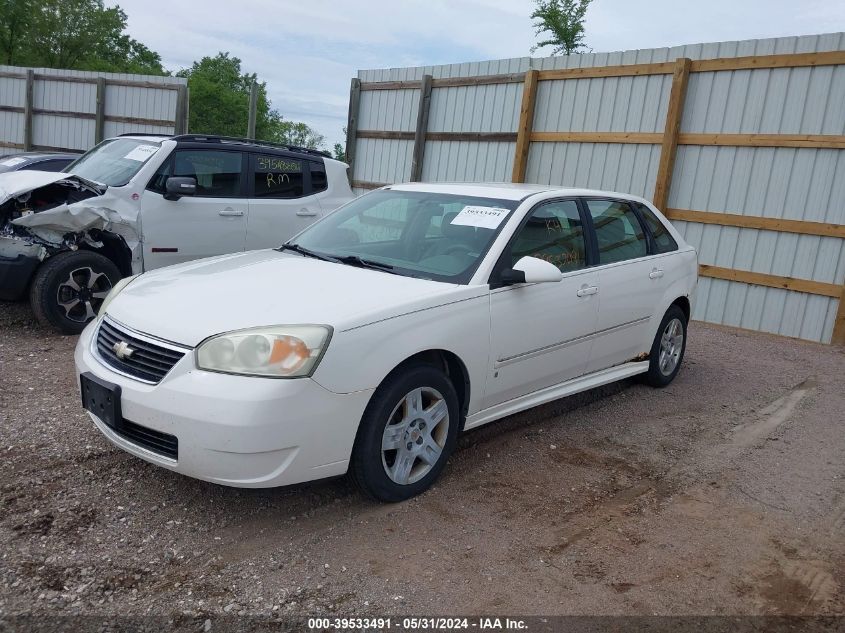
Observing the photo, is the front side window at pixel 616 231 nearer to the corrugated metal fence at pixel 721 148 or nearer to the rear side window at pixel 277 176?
the corrugated metal fence at pixel 721 148

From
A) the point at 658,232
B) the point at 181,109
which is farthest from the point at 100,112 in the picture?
the point at 658,232

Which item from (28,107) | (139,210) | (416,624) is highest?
(28,107)

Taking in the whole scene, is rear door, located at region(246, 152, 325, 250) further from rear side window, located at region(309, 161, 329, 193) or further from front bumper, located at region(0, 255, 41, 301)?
front bumper, located at region(0, 255, 41, 301)

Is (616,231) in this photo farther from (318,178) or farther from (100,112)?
(100,112)

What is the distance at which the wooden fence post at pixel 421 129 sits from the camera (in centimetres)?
1220

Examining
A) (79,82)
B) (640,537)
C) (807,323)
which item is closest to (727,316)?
(807,323)

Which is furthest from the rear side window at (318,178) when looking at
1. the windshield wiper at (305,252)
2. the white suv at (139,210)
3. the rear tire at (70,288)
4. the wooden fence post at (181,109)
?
the wooden fence post at (181,109)

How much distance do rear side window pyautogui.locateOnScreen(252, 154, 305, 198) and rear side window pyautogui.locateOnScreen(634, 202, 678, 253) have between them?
12.6ft

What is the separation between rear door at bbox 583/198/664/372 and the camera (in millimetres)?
5109

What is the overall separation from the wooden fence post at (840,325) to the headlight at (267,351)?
270 inches

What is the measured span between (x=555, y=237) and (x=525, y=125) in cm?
640

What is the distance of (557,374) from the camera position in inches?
188

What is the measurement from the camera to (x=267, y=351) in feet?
10.7

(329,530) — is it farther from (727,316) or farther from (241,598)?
(727,316)
